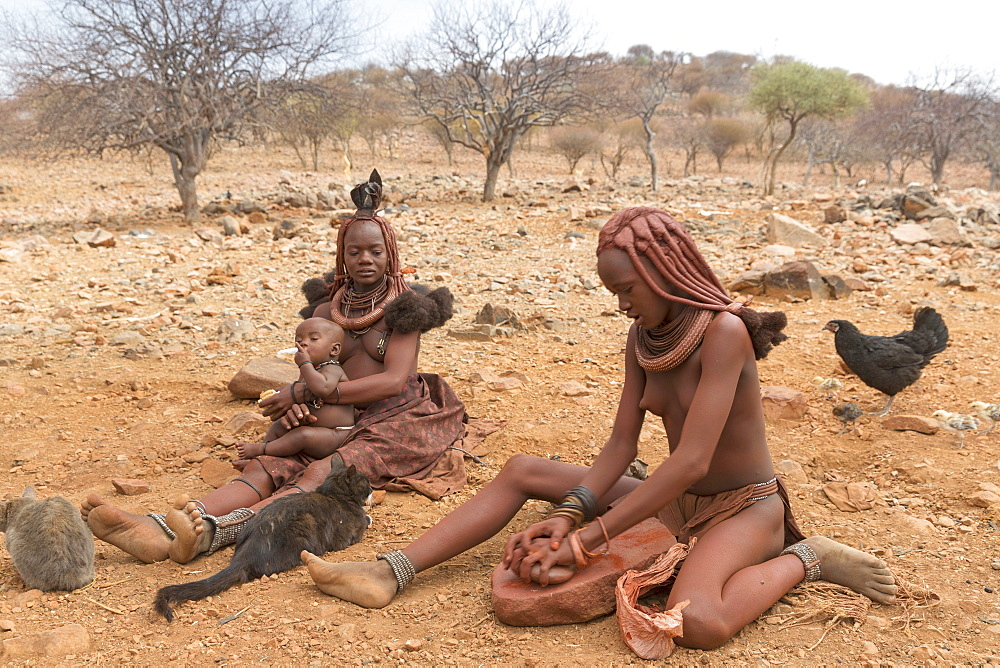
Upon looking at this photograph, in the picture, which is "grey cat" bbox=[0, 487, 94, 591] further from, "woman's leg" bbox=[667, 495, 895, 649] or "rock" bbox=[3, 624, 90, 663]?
"woman's leg" bbox=[667, 495, 895, 649]

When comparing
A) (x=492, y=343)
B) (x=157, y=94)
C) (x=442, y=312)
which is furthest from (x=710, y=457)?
(x=157, y=94)

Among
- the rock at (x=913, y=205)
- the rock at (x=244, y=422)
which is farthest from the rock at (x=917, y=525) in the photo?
the rock at (x=913, y=205)

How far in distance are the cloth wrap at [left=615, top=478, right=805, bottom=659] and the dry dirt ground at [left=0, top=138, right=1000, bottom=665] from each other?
89 mm

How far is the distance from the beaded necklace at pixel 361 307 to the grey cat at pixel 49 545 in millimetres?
1514

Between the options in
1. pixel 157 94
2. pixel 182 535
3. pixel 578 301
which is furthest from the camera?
pixel 157 94

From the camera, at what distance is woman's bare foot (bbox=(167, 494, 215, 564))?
3047mm

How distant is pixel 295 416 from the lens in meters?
3.72

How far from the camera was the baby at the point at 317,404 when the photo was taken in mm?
3713

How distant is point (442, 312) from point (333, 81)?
14.9m

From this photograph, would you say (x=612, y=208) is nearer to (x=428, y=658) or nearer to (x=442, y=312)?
(x=442, y=312)

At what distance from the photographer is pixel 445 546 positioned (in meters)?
2.85

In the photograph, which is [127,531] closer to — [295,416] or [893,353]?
[295,416]

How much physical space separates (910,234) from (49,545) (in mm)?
10986


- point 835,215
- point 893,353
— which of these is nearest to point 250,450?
point 893,353
